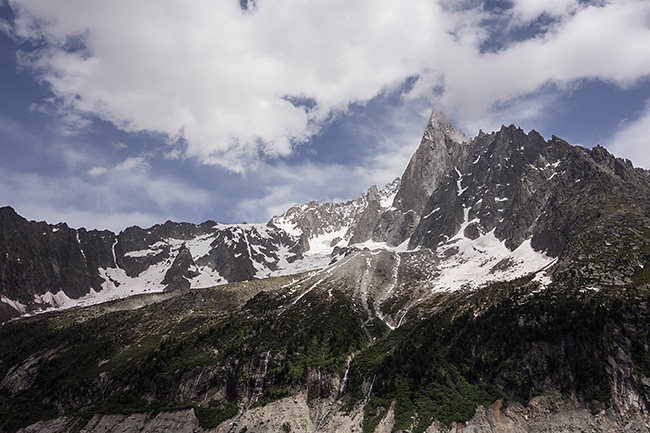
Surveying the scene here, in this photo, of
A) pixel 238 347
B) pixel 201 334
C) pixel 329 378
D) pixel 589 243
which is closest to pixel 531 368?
pixel 329 378

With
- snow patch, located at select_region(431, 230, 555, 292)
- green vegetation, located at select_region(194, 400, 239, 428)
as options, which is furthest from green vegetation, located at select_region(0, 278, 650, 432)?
snow patch, located at select_region(431, 230, 555, 292)

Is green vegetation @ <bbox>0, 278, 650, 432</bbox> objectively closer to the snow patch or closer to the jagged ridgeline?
the jagged ridgeline

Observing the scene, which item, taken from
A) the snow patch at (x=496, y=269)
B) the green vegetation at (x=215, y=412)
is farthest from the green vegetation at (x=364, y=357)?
the snow patch at (x=496, y=269)

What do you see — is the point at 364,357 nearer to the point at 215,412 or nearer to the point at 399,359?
the point at 399,359

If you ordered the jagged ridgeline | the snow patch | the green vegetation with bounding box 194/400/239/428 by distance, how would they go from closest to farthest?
the jagged ridgeline, the green vegetation with bounding box 194/400/239/428, the snow patch

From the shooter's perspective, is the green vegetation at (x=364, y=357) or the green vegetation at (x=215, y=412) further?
the green vegetation at (x=215, y=412)

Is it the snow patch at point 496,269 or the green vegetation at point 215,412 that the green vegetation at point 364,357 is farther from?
the snow patch at point 496,269

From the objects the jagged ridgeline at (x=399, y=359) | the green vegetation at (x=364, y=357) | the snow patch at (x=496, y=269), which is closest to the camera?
the jagged ridgeline at (x=399, y=359)

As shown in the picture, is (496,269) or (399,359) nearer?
(399,359)

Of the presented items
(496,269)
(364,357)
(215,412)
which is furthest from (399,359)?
(496,269)

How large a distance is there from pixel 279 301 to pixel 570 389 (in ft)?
377

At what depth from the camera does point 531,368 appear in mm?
83750

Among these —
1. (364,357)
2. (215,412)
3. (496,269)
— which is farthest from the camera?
(496,269)

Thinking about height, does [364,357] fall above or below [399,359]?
below
